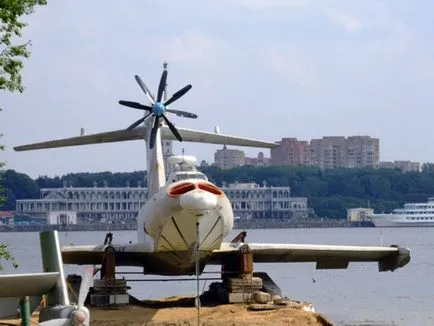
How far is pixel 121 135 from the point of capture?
48.9 meters

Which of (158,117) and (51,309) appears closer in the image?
(51,309)

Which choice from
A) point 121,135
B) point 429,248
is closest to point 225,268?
point 121,135

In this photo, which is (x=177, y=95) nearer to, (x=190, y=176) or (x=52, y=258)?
(x=190, y=176)

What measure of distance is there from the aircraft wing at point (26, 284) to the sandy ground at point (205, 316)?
14.5m

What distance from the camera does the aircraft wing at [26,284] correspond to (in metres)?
22.9

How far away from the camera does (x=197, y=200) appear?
3997cm

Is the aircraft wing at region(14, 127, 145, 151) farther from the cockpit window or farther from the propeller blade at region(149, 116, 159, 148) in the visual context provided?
the cockpit window

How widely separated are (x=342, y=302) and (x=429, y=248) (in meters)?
85.9

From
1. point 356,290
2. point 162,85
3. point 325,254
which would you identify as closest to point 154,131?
point 162,85

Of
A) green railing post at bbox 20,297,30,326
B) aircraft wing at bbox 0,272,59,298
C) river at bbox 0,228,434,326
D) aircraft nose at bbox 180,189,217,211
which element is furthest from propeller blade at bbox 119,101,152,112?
aircraft wing at bbox 0,272,59,298

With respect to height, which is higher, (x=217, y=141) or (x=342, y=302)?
(x=217, y=141)

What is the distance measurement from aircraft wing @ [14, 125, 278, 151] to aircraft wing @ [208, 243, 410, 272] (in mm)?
4081

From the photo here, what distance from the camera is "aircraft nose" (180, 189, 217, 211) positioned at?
40.0 m

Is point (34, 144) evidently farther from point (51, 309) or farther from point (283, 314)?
point (51, 309)
